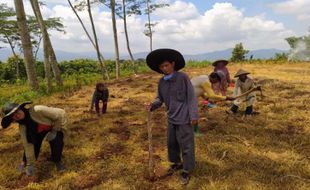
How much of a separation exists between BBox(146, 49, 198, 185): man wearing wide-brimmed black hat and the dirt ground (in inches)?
20.9

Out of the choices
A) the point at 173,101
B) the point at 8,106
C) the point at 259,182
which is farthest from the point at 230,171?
the point at 8,106

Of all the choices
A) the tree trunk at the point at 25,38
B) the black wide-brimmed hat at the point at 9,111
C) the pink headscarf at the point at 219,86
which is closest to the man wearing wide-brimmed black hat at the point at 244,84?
the pink headscarf at the point at 219,86

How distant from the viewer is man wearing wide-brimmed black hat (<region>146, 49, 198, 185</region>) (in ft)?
15.9

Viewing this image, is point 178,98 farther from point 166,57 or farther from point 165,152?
point 165,152

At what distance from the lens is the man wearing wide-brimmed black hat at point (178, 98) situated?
15.9ft

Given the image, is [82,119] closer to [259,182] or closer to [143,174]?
[143,174]

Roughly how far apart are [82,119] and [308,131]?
17.4 ft

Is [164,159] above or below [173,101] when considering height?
below

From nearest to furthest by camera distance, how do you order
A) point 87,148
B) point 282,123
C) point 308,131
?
1. point 87,148
2. point 308,131
3. point 282,123

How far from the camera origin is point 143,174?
5.47 metres

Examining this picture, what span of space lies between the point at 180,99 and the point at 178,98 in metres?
0.03

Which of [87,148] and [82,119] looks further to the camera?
[82,119]

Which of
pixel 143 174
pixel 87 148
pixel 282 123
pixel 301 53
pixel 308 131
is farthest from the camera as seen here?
pixel 301 53

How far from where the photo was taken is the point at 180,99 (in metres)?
4.89
